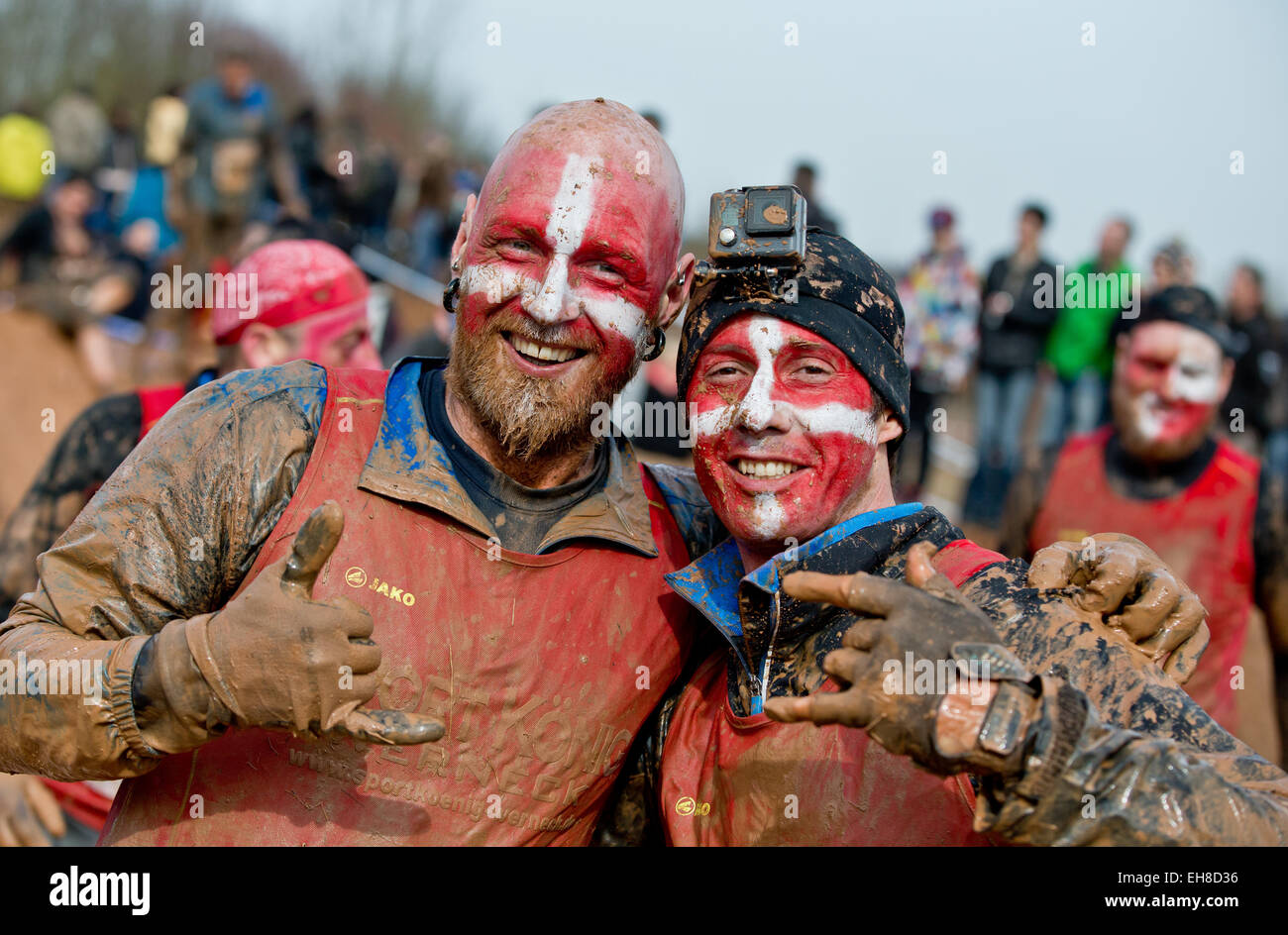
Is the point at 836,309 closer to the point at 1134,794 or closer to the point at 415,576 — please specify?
the point at 415,576

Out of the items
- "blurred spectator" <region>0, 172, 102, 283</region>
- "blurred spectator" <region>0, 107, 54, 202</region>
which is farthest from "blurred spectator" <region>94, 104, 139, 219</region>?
"blurred spectator" <region>0, 172, 102, 283</region>

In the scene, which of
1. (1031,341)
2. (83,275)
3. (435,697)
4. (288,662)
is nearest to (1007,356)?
(1031,341)

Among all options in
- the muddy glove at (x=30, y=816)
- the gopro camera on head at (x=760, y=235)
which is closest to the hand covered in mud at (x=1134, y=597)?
the gopro camera on head at (x=760, y=235)

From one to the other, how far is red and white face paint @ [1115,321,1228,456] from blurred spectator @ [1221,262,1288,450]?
2961 mm

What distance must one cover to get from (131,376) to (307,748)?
9.56 metres

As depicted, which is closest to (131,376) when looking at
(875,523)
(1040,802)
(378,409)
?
(378,409)

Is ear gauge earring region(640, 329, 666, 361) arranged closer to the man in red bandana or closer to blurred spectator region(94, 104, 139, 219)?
the man in red bandana

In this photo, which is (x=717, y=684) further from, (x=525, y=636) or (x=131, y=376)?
(x=131, y=376)

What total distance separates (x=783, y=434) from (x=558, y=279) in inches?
27.5

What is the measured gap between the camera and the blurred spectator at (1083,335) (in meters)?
8.55

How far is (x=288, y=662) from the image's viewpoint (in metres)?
2.44

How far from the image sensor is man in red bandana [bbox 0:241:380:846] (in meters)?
4.76

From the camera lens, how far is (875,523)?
307 centimetres
